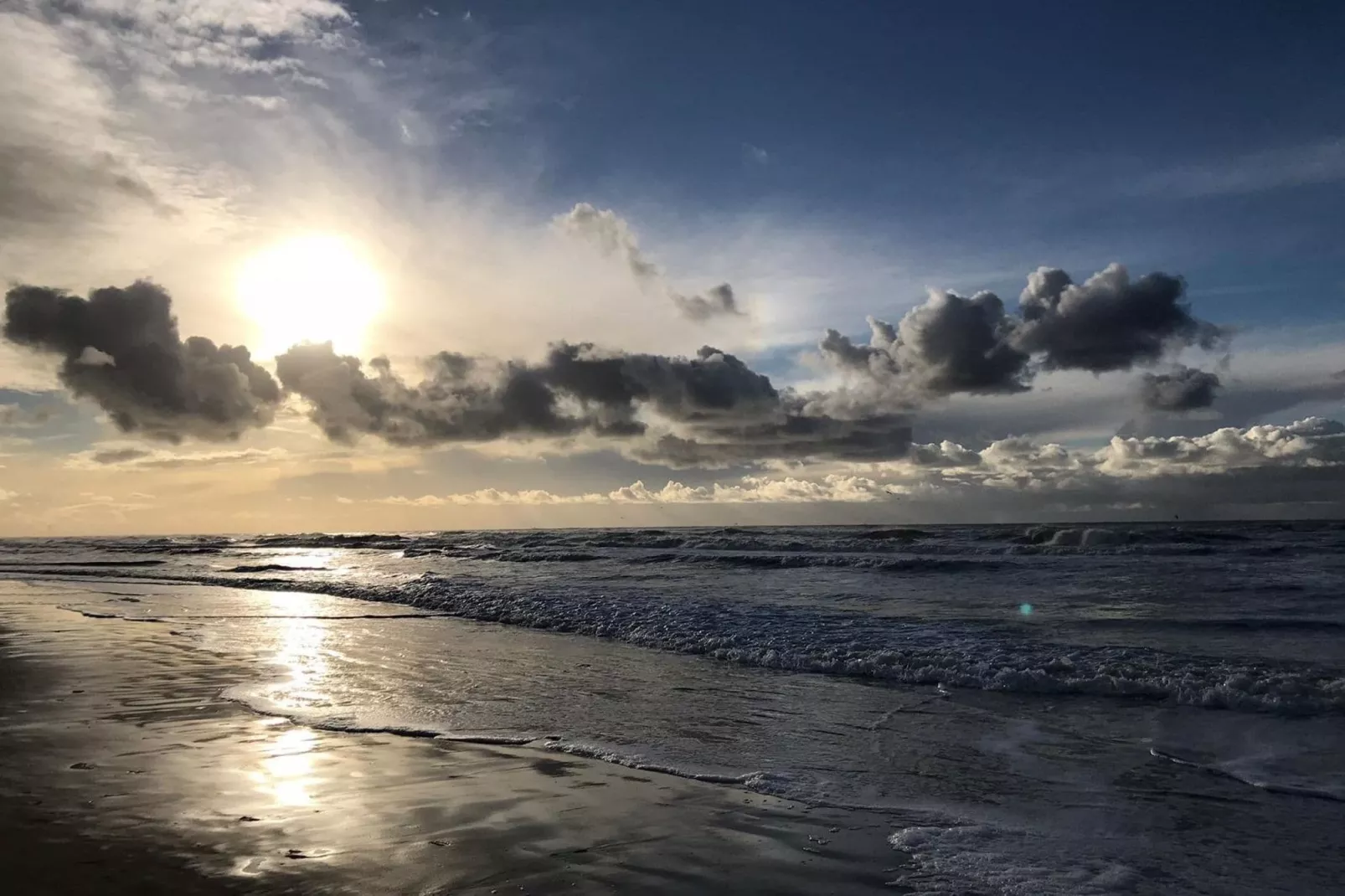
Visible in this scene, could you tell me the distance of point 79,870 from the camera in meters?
5.20

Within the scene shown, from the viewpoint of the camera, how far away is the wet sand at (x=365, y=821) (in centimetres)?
524

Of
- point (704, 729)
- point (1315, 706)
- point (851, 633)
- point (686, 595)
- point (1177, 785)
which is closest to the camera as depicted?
point (1177, 785)

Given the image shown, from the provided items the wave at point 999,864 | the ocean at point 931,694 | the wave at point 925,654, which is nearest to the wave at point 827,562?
the ocean at point 931,694

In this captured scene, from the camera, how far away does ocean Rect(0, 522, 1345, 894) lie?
6461 mm

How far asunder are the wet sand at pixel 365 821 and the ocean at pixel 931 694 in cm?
62

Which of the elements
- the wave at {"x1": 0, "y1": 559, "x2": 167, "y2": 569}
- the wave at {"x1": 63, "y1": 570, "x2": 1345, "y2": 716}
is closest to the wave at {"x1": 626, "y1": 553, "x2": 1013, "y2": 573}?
the wave at {"x1": 63, "y1": 570, "x2": 1345, "y2": 716}

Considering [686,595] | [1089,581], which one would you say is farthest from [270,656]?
[1089,581]

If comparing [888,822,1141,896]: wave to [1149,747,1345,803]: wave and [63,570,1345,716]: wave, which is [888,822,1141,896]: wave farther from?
[63,570,1345,716]: wave

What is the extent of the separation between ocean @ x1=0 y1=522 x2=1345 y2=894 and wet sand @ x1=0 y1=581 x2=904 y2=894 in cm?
62

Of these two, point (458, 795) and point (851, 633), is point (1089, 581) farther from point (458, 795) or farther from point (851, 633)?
point (458, 795)

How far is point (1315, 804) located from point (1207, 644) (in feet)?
29.3

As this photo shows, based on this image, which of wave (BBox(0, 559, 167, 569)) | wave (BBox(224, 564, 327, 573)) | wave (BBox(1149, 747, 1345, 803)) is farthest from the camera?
wave (BBox(0, 559, 167, 569))

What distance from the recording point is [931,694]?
38.7ft

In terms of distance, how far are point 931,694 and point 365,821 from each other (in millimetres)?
8170
